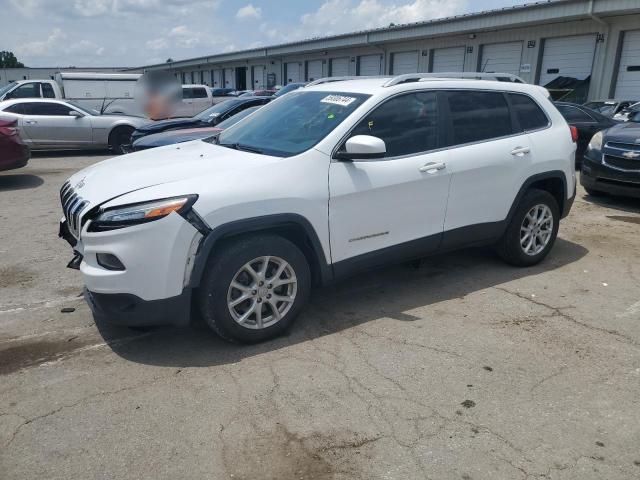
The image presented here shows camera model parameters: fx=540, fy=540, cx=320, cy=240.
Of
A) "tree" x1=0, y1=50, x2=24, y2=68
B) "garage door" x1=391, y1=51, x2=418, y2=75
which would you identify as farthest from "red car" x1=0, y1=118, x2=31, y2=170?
"tree" x1=0, y1=50, x2=24, y2=68

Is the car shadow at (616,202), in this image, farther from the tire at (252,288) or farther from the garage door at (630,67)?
the garage door at (630,67)

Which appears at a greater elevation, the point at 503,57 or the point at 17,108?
the point at 503,57

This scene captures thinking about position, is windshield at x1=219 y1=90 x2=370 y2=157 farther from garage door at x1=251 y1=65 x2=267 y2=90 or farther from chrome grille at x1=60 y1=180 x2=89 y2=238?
garage door at x1=251 y1=65 x2=267 y2=90

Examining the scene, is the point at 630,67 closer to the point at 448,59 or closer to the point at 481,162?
the point at 448,59

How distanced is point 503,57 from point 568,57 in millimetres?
3115

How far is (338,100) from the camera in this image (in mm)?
4352

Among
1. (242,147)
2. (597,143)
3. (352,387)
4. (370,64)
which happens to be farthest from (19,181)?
(370,64)

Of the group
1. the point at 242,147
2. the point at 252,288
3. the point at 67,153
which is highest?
the point at 242,147

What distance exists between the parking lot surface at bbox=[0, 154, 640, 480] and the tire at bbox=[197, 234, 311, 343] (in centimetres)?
17

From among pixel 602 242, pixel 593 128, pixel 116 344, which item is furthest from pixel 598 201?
pixel 116 344

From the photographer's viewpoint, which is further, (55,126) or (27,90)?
(27,90)

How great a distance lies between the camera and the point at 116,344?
12.6 feet

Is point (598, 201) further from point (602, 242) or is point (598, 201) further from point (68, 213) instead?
point (68, 213)

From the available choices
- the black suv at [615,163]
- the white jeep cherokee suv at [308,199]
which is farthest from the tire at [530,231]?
the black suv at [615,163]
